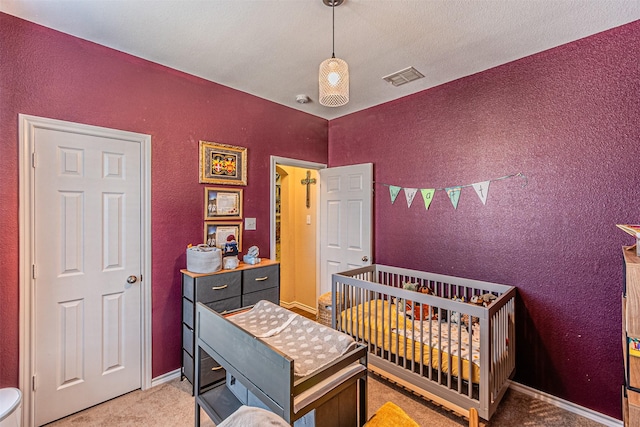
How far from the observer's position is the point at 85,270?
6.90ft

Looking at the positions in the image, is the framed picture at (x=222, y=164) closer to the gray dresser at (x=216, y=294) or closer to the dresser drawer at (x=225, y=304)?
the gray dresser at (x=216, y=294)

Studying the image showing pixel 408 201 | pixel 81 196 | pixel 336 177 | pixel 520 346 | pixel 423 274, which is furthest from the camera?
pixel 336 177

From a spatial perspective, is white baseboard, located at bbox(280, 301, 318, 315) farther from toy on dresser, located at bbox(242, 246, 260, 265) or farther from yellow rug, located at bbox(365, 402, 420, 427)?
yellow rug, located at bbox(365, 402, 420, 427)

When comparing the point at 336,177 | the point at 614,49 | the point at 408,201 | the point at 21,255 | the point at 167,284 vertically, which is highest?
the point at 614,49

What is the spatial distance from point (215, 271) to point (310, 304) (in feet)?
6.88

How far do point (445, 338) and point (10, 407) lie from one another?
8.67ft

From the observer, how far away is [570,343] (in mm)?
2141

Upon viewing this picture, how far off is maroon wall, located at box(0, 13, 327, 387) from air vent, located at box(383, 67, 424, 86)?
1.21 metres

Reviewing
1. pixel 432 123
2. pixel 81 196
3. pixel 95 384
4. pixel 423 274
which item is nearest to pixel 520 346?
pixel 423 274

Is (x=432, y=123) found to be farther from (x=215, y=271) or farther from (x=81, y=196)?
(x=81, y=196)

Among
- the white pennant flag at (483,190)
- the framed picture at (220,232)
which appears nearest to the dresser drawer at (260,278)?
the framed picture at (220,232)

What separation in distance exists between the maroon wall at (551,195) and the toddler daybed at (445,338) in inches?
9.3

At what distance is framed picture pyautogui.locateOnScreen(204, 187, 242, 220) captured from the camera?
2.72 m

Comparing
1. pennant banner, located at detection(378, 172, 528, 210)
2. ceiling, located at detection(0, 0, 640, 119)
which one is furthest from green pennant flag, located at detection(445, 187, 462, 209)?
ceiling, located at detection(0, 0, 640, 119)
